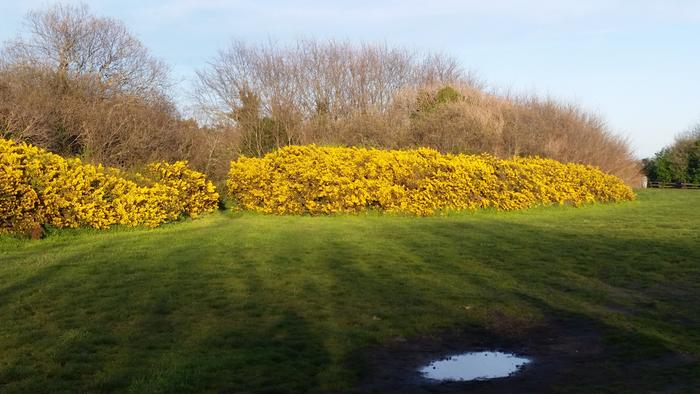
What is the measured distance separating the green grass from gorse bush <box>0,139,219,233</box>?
1.59 feet

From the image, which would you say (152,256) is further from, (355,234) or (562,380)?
(562,380)

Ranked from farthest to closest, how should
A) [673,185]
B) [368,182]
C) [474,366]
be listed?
1. [673,185]
2. [368,182]
3. [474,366]

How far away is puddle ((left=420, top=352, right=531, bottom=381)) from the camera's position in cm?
499

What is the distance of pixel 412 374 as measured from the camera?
5008 millimetres

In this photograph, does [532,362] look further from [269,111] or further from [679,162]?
[679,162]

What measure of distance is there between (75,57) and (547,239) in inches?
844

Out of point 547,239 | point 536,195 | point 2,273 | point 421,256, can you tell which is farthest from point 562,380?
point 536,195

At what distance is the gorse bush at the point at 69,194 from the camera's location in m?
11.8

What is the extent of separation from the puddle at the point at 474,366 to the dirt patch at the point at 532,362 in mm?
85

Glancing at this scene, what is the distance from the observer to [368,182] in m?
19.0

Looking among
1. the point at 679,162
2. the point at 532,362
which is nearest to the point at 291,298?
the point at 532,362

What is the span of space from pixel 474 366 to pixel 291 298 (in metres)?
2.81

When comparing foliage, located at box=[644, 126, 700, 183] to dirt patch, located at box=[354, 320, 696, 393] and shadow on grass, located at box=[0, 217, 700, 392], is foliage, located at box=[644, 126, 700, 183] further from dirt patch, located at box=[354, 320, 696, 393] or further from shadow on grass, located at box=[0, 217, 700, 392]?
dirt patch, located at box=[354, 320, 696, 393]

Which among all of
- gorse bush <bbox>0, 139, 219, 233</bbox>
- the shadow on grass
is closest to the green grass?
the shadow on grass
